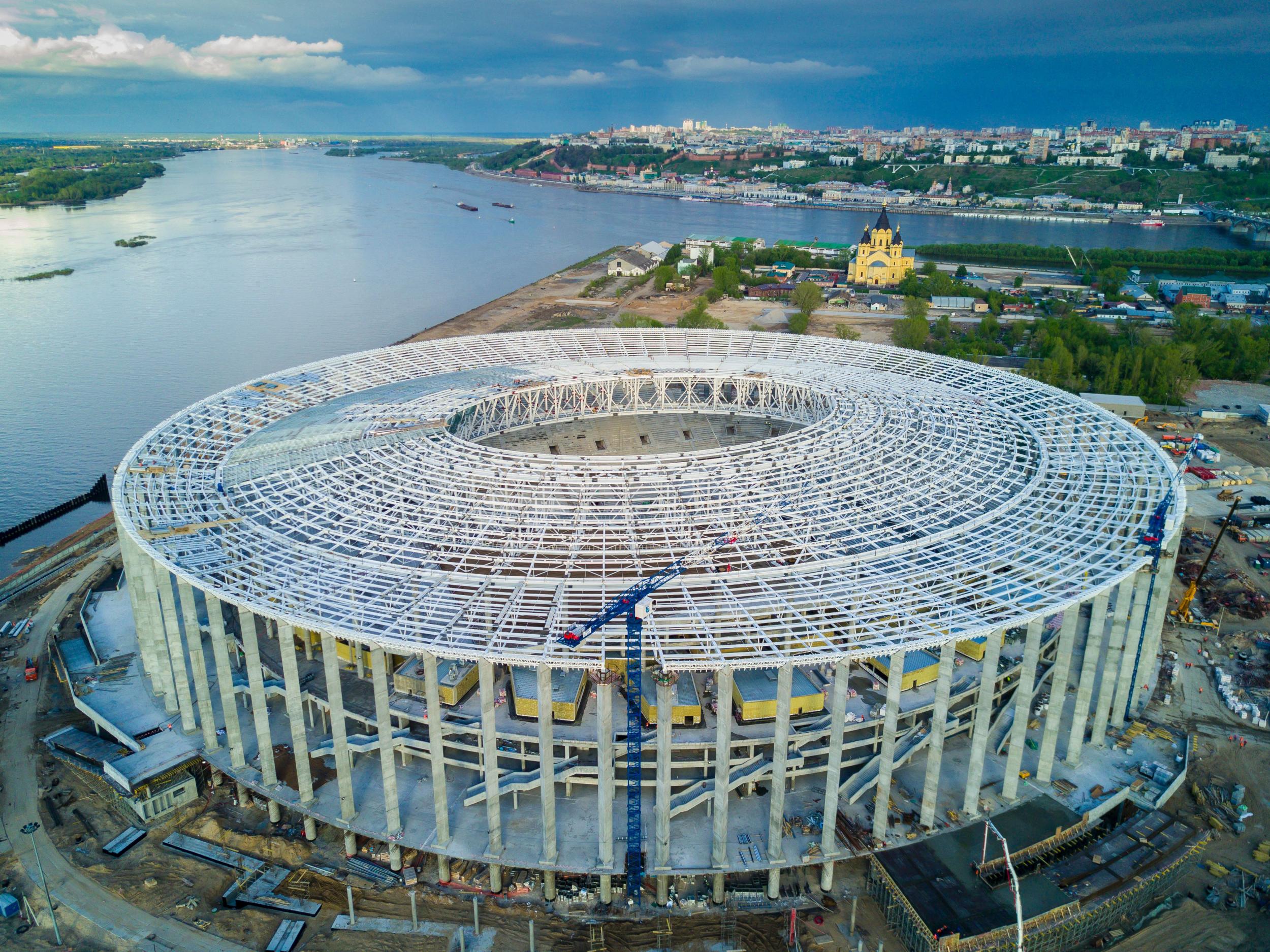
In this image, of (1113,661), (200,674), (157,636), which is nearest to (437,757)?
(200,674)

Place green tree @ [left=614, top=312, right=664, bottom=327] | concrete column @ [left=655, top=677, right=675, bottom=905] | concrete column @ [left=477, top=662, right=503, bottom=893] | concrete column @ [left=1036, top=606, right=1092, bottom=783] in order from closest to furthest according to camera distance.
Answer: concrete column @ [left=477, top=662, right=503, bottom=893], concrete column @ [left=655, top=677, right=675, bottom=905], concrete column @ [left=1036, top=606, right=1092, bottom=783], green tree @ [left=614, top=312, right=664, bottom=327]

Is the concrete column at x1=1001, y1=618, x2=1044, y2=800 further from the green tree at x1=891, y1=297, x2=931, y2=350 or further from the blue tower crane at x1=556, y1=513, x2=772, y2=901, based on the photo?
the green tree at x1=891, y1=297, x2=931, y2=350

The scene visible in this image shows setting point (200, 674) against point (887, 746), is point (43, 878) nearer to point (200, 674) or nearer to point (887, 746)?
point (200, 674)

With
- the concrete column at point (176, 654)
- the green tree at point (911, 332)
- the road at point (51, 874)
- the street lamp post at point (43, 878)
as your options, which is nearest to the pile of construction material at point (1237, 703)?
the road at point (51, 874)

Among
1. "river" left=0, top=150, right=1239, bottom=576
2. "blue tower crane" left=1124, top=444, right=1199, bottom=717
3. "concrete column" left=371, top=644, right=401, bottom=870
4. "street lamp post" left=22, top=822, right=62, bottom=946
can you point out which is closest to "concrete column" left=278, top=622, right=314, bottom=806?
"concrete column" left=371, top=644, right=401, bottom=870

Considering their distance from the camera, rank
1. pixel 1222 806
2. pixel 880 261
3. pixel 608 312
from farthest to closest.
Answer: pixel 880 261, pixel 608 312, pixel 1222 806
